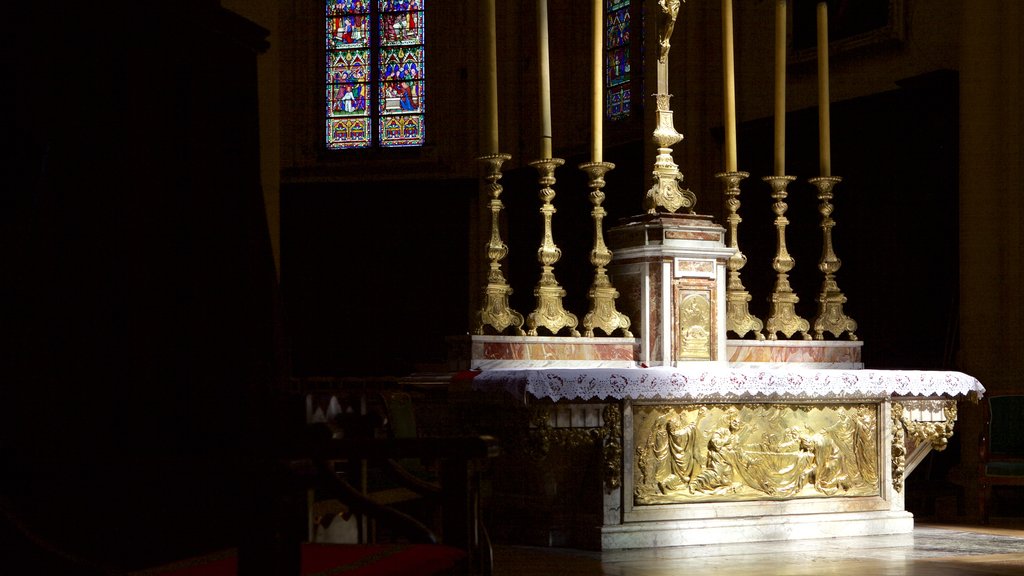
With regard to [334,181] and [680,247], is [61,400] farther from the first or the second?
[334,181]

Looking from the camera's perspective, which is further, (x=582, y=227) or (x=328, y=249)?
(x=328, y=249)

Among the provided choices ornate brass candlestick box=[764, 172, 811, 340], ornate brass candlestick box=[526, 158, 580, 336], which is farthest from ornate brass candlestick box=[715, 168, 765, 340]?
ornate brass candlestick box=[526, 158, 580, 336]

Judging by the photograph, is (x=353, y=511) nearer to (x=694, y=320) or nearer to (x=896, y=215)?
(x=694, y=320)

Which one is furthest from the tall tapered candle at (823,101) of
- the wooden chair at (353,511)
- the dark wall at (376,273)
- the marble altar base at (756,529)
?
the dark wall at (376,273)

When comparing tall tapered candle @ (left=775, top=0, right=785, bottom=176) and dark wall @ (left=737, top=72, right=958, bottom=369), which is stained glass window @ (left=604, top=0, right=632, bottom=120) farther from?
tall tapered candle @ (left=775, top=0, right=785, bottom=176)

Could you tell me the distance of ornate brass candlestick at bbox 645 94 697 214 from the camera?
585 cm

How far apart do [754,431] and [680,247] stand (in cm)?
87

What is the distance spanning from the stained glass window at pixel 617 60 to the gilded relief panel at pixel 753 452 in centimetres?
688

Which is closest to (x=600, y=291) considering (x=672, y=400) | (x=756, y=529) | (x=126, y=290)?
(x=672, y=400)

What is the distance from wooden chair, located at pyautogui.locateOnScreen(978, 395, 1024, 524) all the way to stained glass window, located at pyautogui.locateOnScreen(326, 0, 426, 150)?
27.5 ft

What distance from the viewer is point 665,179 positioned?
590 centimetres

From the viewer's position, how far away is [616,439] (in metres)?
5.36

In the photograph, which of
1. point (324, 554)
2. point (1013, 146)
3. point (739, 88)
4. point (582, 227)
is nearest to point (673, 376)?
point (324, 554)

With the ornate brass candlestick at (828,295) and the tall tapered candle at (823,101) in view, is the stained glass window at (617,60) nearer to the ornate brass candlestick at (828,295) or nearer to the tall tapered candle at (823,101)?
the tall tapered candle at (823,101)
